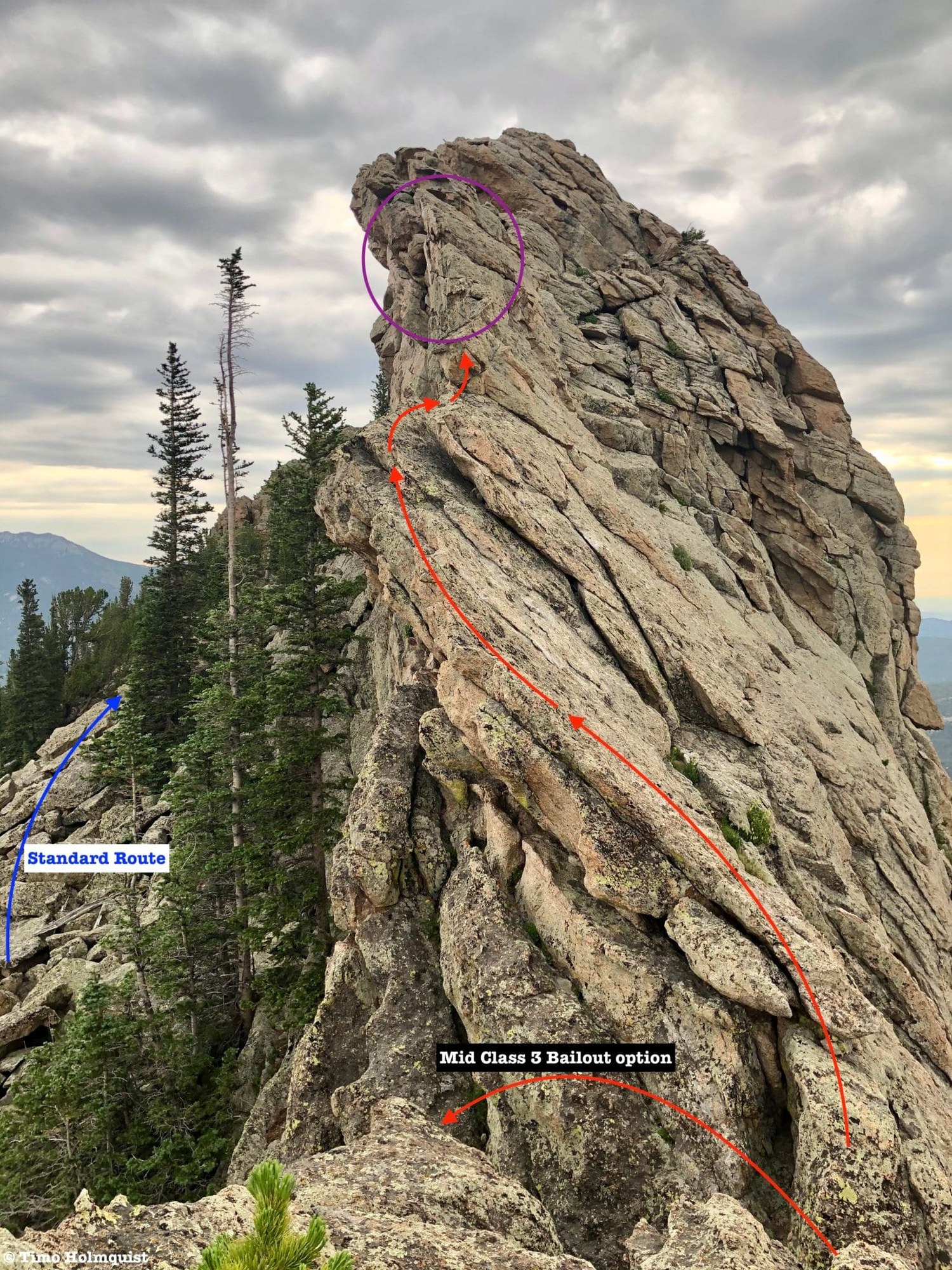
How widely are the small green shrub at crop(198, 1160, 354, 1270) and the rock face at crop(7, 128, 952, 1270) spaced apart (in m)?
3.25

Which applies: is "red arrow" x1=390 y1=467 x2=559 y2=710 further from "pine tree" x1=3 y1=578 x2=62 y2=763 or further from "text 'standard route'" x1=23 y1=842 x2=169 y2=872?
"pine tree" x1=3 y1=578 x2=62 y2=763

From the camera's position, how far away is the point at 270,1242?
5.77 metres

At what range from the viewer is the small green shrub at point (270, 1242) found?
5.60m

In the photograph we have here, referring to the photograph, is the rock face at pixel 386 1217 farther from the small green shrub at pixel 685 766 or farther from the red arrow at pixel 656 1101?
the small green shrub at pixel 685 766

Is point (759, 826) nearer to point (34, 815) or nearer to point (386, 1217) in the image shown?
point (386, 1217)

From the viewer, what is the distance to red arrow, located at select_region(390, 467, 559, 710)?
1708cm

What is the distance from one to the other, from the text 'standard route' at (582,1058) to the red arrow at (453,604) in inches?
295

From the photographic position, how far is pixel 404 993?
55.7ft

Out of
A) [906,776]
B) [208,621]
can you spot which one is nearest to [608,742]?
[208,621]

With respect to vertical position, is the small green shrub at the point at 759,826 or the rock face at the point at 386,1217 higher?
the small green shrub at the point at 759,826

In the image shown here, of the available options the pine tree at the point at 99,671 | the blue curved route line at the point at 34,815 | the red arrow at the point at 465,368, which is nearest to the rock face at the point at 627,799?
the red arrow at the point at 465,368

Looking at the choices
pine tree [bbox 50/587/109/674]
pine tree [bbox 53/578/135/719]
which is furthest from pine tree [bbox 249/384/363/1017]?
pine tree [bbox 50/587/109/674]

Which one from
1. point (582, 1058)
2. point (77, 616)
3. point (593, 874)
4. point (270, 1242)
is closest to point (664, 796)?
point (593, 874)

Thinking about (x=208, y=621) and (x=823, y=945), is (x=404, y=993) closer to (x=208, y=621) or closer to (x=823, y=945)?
(x=823, y=945)
